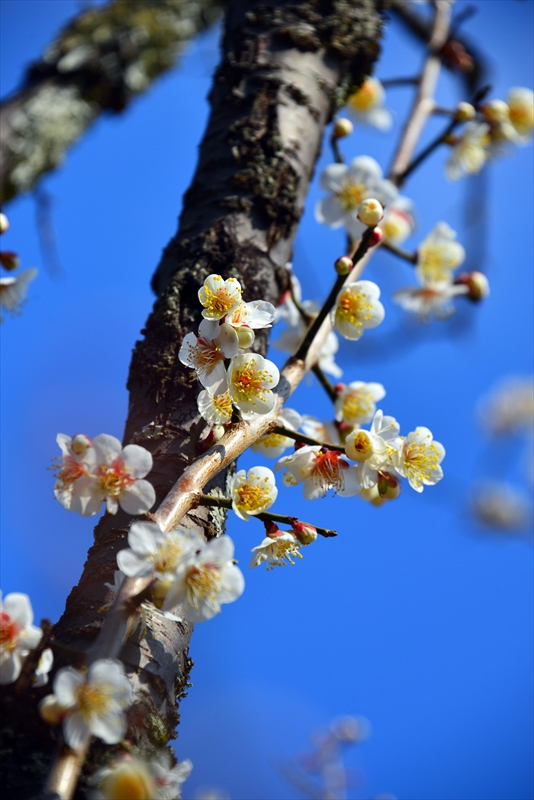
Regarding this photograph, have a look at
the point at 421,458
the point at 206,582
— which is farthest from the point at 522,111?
the point at 206,582

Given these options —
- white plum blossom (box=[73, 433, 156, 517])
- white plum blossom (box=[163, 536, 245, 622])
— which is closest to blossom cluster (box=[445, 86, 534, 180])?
white plum blossom (box=[73, 433, 156, 517])

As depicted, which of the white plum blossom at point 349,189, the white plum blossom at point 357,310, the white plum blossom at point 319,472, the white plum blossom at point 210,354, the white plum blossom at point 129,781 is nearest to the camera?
the white plum blossom at point 129,781

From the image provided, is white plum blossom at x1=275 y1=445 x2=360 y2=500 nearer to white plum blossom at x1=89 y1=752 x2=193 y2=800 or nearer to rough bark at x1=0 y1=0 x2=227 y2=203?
white plum blossom at x1=89 y1=752 x2=193 y2=800

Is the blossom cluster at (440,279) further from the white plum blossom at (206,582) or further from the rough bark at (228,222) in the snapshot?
the white plum blossom at (206,582)

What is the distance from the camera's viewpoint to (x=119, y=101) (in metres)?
4.71

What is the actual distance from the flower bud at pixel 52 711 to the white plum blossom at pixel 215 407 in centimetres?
50

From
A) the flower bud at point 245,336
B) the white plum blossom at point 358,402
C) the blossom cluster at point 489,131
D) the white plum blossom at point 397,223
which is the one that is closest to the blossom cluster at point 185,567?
the flower bud at point 245,336

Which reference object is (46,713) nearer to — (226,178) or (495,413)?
(226,178)

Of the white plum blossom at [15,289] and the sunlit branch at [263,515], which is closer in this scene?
the sunlit branch at [263,515]

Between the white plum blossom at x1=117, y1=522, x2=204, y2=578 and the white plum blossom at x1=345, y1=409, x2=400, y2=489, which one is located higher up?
the white plum blossom at x1=345, y1=409, x2=400, y2=489

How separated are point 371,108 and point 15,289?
161 cm

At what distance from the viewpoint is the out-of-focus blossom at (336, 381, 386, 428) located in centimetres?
166

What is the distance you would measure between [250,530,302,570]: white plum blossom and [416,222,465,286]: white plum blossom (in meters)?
1.26

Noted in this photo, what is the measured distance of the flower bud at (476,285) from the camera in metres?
2.13
